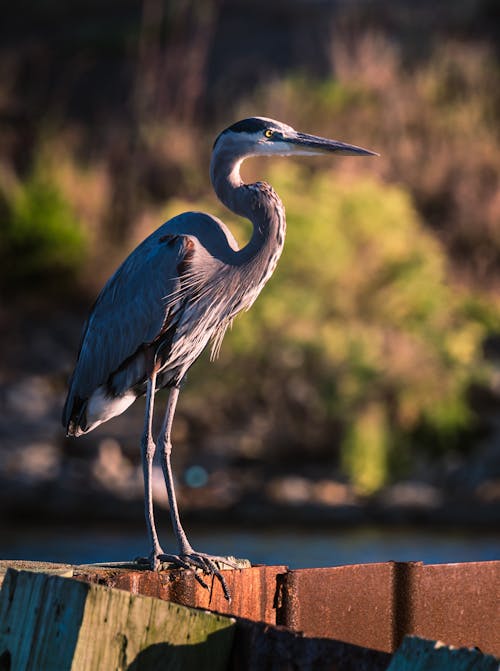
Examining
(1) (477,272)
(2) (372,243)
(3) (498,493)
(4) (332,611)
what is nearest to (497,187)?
(1) (477,272)

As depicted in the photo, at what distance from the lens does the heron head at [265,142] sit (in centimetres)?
495

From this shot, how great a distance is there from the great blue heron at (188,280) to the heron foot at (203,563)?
57 centimetres

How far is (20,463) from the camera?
55.9ft

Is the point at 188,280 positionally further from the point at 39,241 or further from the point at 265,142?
the point at 39,241

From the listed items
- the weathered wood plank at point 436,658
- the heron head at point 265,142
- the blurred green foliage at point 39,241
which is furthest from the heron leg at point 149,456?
the blurred green foliage at point 39,241

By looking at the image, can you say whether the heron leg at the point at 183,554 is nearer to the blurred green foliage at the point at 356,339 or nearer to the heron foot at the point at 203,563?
the heron foot at the point at 203,563

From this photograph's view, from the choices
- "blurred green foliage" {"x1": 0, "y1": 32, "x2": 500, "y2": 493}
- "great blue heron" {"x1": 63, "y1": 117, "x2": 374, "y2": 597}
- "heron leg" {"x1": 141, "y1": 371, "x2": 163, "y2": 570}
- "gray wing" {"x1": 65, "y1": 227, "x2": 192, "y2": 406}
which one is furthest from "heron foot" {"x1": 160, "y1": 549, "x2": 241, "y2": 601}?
"blurred green foliage" {"x1": 0, "y1": 32, "x2": 500, "y2": 493}

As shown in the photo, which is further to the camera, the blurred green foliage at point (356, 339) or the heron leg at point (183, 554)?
the blurred green foliage at point (356, 339)

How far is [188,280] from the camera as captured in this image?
4871mm

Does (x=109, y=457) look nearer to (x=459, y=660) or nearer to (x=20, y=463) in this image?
(x=20, y=463)

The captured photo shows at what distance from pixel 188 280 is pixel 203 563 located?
129cm

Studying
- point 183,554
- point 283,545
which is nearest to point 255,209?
point 183,554

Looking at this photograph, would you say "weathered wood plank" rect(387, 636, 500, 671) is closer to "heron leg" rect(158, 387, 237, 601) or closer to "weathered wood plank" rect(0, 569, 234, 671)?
"weathered wood plank" rect(0, 569, 234, 671)

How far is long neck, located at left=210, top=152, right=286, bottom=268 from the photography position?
4914mm
